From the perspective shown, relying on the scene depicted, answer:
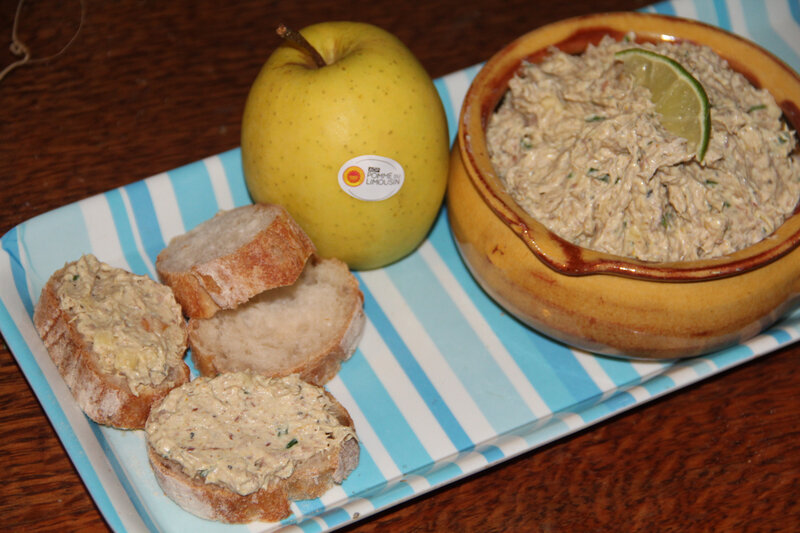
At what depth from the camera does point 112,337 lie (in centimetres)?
217

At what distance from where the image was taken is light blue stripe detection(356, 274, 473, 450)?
2270 mm

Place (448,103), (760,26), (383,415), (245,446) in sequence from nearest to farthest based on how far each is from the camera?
(245,446), (383,415), (448,103), (760,26)

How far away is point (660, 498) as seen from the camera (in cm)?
222

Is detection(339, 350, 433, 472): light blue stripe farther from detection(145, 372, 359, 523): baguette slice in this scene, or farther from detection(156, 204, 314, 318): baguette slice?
detection(156, 204, 314, 318): baguette slice

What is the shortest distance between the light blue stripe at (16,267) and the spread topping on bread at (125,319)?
0.55ft

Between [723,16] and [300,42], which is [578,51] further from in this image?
[723,16]

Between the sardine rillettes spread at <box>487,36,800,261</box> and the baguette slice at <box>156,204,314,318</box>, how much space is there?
578mm

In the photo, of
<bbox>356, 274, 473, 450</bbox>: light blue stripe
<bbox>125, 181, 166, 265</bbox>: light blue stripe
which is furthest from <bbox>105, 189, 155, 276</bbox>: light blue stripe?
<bbox>356, 274, 473, 450</bbox>: light blue stripe

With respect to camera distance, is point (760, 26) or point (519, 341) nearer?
point (519, 341)

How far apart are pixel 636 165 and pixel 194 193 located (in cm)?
129

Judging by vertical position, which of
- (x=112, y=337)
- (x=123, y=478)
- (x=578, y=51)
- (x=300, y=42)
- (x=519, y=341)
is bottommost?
(x=519, y=341)

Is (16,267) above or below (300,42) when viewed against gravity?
below

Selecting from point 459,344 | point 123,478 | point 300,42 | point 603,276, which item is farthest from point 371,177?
point 123,478

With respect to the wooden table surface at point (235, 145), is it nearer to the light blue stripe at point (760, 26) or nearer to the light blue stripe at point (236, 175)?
the light blue stripe at point (236, 175)
